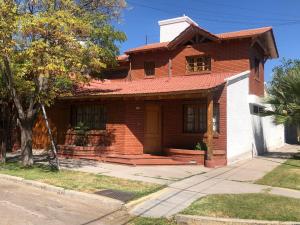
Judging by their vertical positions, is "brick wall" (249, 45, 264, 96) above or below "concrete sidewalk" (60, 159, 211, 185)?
above

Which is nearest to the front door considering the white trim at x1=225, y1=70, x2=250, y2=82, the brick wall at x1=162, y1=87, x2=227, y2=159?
the brick wall at x1=162, y1=87, x2=227, y2=159

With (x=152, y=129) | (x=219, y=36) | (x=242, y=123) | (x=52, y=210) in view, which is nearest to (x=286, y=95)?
(x=242, y=123)

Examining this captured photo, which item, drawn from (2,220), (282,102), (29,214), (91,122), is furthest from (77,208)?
(282,102)

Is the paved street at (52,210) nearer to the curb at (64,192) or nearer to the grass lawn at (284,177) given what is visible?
the curb at (64,192)

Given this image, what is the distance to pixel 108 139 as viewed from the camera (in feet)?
57.2

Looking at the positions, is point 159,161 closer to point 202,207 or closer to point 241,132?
point 241,132

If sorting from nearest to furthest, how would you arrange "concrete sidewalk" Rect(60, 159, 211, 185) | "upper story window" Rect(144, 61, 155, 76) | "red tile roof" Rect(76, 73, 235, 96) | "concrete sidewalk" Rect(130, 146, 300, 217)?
1. "concrete sidewalk" Rect(130, 146, 300, 217)
2. "concrete sidewalk" Rect(60, 159, 211, 185)
3. "red tile roof" Rect(76, 73, 235, 96)
4. "upper story window" Rect(144, 61, 155, 76)

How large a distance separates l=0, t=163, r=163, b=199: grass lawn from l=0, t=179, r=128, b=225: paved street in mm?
743

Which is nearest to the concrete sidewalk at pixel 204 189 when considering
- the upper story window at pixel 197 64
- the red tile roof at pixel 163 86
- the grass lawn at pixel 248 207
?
the grass lawn at pixel 248 207

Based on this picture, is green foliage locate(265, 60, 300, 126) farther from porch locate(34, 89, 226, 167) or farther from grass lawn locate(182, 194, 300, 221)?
grass lawn locate(182, 194, 300, 221)

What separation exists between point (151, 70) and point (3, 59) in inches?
390

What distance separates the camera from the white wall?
1680cm

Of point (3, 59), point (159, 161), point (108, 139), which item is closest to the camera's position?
point (3, 59)

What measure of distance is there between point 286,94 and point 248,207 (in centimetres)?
1119
